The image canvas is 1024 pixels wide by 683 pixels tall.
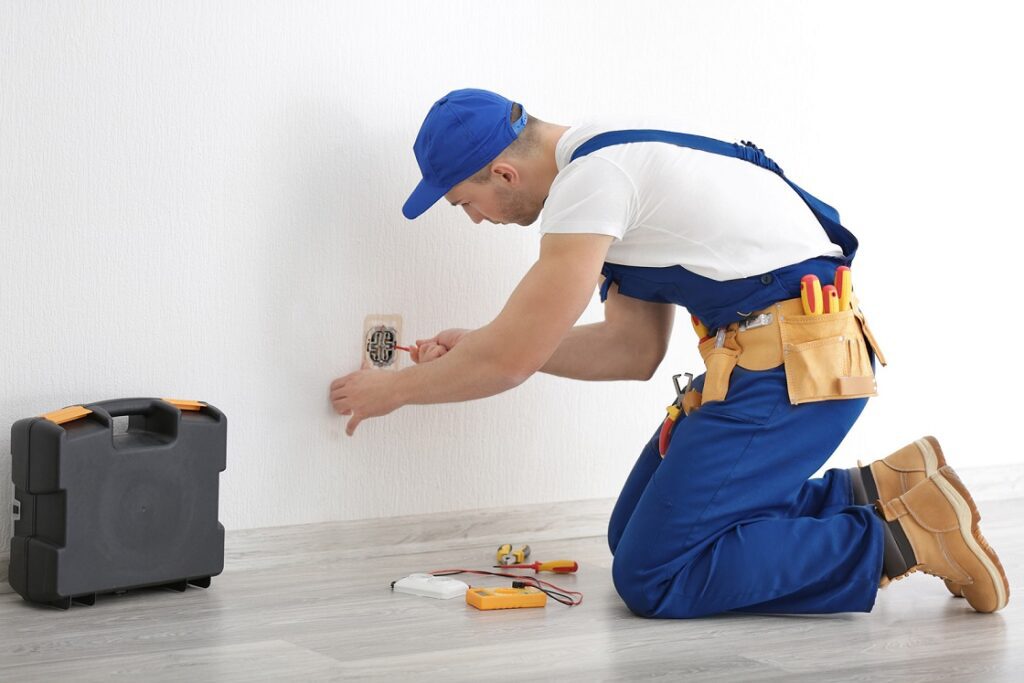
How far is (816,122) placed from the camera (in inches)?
119

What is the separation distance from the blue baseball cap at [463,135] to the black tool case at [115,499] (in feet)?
1.93

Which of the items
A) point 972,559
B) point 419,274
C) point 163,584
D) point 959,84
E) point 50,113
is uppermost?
point 959,84

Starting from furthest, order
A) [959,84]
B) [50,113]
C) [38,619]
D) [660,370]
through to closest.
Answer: [959,84] < [660,370] < [50,113] < [38,619]

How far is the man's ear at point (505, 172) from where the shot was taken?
2.23 m

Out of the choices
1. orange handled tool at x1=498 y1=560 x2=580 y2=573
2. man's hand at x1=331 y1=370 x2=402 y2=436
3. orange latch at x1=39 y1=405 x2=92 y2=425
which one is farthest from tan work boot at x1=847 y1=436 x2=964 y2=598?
orange latch at x1=39 y1=405 x2=92 y2=425

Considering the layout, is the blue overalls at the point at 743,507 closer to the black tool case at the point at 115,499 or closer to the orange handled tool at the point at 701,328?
the orange handled tool at the point at 701,328

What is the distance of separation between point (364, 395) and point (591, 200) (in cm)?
60

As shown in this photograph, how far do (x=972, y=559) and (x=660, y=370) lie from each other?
0.97 meters

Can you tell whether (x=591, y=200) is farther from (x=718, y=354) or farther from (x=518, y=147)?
(x=718, y=354)

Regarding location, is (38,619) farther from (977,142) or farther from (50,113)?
(977,142)

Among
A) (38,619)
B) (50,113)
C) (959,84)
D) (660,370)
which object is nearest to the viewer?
(38,619)

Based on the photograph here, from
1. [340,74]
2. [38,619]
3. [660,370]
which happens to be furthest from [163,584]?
[660,370]

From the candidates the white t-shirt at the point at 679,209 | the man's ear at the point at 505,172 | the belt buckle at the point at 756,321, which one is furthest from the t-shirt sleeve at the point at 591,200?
the belt buckle at the point at 756,321

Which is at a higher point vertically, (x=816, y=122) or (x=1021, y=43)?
(x=1021, y=43)
